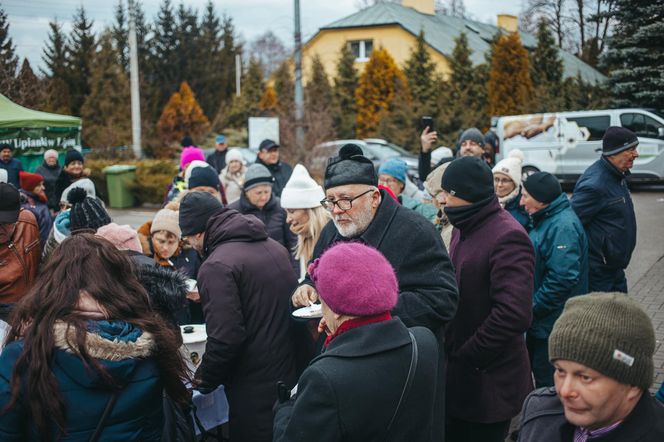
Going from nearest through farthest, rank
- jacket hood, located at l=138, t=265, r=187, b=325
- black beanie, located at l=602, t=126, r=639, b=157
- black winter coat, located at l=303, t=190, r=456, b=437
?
black winter coat, located at l=303, t=190, r=456, b=437
jacket hood, located at l=138, t=265, r=187, b=325
black beanie, located at l=602, t=126, r=639, b=157

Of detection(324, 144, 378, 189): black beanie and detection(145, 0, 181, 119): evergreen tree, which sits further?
detection(145, 0, 181, 119): evergreen tree

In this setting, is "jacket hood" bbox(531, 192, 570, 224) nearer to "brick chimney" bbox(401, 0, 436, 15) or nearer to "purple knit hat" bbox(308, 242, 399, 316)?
"purple knit hat" bbox(308, 242, 399, 316)

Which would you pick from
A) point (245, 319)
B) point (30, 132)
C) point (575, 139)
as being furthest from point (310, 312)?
point (575, 139)

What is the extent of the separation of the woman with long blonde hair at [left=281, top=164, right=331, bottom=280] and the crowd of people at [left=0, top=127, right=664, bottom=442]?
0.05 ft

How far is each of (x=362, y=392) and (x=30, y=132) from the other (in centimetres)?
1167

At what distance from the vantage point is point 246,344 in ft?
11.9

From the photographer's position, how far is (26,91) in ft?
59.4

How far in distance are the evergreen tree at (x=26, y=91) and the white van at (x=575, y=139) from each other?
13980mm

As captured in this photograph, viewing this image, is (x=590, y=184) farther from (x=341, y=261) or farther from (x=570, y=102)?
(x=570, y=102)

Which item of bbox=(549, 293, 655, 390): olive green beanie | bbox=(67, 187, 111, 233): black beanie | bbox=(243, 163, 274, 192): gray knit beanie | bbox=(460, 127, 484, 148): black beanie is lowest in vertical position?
bbox=(549, 293, 655, 390): olive green beanie

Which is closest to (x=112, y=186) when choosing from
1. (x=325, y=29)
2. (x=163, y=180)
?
(x=163, y=180)

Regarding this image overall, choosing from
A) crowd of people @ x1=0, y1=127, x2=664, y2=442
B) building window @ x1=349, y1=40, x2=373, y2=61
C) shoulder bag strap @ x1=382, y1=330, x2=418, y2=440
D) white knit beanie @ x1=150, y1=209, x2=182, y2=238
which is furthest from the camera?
building window @ x1=349, y1=40, x2=373, y2=61

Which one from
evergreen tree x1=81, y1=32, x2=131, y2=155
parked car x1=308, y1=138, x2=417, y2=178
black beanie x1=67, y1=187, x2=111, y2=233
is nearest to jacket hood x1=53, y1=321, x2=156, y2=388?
black beanie x1=67, y1=187, x2=111, y2=233

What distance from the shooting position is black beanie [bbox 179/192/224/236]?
401cm
